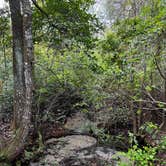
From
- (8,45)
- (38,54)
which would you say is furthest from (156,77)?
(8,45)

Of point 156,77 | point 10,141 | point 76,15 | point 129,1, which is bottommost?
point 10,141

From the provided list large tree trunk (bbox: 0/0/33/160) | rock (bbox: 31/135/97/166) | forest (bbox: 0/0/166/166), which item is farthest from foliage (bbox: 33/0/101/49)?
rock (bbox: 31/135/97/166)

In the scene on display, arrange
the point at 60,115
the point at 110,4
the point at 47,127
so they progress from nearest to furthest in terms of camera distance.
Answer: the point at 47,127 → the point at 60,115 → the point at 110,4

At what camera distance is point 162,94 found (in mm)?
4777

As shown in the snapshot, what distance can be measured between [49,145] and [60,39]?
2319 millimetres

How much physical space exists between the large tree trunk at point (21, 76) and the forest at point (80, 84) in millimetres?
18

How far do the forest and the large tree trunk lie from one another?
0.06 ft

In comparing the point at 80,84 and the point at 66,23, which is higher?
the point at 66,23

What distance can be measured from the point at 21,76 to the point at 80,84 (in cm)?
153

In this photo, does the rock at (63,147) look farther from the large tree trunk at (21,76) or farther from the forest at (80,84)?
the large tree trunk at (21,76)

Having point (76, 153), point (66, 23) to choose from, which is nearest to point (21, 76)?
point (66, 23)

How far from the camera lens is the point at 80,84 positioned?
5.36 meters

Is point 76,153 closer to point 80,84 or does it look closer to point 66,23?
point 80,84

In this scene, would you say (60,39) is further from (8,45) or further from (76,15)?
(8,45)
